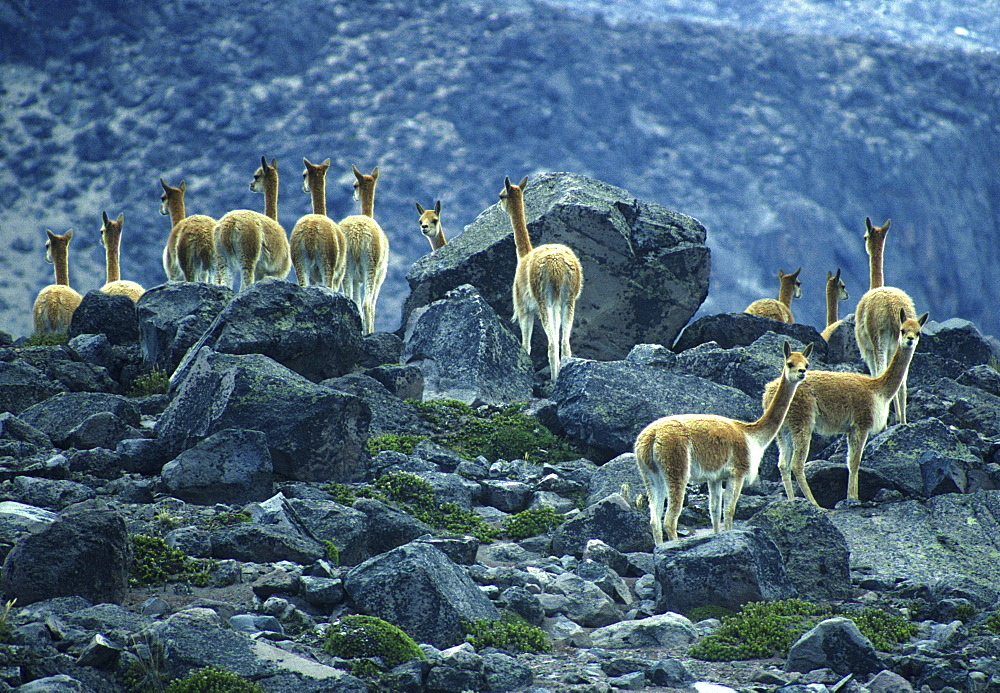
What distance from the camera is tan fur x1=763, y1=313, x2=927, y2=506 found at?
15492 mm

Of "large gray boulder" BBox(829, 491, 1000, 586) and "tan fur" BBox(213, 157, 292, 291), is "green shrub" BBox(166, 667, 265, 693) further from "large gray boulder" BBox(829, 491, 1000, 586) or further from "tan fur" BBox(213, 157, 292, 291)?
"tan fur" BBox(213, 157, 292, 291)

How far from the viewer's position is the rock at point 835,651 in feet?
33.0

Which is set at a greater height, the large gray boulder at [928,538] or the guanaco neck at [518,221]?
the guanaco neck at [518,221]

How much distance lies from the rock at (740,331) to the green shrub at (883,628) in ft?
42.2

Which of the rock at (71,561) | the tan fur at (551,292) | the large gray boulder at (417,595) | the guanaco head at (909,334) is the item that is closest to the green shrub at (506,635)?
the large gray boulder at (417,595)

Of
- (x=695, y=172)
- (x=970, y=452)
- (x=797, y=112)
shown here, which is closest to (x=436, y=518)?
(x=970, y=452)

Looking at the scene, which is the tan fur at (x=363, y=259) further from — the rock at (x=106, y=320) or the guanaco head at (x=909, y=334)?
the guanaco head at (x=909, y=334)

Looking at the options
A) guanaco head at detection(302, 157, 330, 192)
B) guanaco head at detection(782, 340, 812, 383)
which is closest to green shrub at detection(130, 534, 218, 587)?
guanaco head at detection(782, 340, 812, 383)

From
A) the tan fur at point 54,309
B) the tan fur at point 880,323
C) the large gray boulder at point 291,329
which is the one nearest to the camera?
the large gray boulder at point 291,329

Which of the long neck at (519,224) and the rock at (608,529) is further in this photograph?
the long neck at (519,224)

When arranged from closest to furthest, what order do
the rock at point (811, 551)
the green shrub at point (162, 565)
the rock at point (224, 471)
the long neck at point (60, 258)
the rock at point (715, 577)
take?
the green shrub at point (162, 565) < the rock at point (715, 577) < the rock at point (811, 551) < the rock at point (224, 471) < the long neck at point (60, 258)

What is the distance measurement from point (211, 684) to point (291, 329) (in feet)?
32.9

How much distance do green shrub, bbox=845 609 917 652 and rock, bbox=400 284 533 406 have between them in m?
9.64

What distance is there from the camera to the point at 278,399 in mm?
14766
